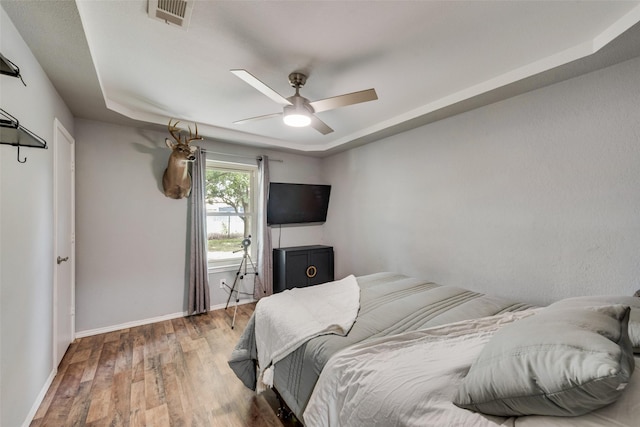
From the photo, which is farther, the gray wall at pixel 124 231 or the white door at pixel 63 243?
the gray wall at pixel 124 231

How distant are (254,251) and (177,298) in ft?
4.03

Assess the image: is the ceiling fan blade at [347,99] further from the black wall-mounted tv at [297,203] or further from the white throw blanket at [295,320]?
the black wall-mounted tv at [297,203]

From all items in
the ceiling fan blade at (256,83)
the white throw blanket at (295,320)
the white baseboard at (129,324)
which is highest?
the ceiling fan blade at (256,83)

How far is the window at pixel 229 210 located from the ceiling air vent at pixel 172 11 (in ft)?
7.96

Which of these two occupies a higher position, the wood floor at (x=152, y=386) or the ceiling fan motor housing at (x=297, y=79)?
the ceiling fan motor housing at (x=297, y=79)

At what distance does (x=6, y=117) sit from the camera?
1368 millimetres

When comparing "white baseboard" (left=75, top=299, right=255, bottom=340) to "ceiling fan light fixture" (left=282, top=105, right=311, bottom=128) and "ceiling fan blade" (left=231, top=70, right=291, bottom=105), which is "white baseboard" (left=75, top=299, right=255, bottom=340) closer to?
"ceiling fan light fixture" (left=282, top=105, right=311, bottom=128)

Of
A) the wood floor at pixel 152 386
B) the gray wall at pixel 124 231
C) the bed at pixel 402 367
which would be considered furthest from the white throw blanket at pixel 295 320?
the gray wall at pixel 124 231

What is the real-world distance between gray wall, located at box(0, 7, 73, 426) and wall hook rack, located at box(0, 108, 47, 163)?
0.06 m

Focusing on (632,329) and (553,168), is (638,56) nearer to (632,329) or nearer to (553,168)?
(553,168)

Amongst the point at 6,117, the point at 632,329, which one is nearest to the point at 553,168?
the point at 632,329

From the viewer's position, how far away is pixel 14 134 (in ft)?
4.50

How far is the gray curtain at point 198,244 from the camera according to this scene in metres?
3.47

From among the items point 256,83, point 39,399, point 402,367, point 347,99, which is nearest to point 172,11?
point 256,83
